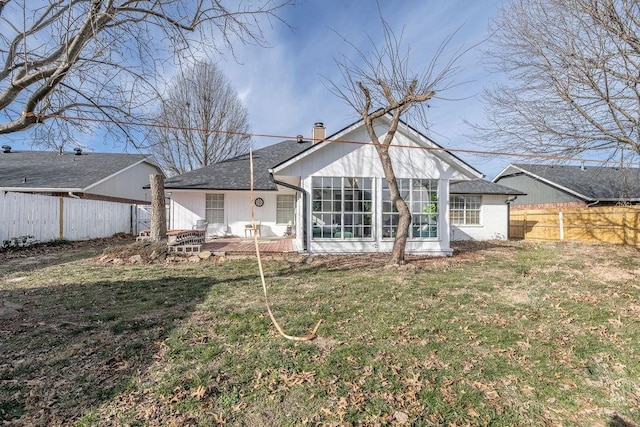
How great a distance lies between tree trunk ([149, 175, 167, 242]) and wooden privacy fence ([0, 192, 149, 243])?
14.9 ft

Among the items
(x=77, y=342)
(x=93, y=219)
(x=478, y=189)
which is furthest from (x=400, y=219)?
(x=93, y=219)

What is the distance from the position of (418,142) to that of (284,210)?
24.4ft

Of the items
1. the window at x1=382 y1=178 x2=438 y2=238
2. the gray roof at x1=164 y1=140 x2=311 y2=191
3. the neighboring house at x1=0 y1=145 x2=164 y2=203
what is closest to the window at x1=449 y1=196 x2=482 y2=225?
the window at x1=382 y1=178 x2=438 y2=238

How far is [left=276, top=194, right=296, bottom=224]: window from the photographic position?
15.7 meters

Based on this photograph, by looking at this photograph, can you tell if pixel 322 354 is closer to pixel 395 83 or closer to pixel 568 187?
pixel 395 83

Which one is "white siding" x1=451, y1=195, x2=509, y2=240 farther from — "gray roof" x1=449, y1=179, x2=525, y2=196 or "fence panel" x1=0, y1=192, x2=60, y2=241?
"fence panel" x1=0, y1=192, x2=60, y2=241

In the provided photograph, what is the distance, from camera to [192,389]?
111 inches

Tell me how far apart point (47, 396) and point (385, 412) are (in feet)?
8.96

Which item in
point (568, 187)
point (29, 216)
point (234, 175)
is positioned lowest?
point (29, 216)

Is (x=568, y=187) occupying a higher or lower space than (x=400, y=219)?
higher

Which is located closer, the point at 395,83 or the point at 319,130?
the point at 395,83

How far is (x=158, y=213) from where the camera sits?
11.2 metres

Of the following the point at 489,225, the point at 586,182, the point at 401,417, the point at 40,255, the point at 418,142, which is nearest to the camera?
the point at 401,417

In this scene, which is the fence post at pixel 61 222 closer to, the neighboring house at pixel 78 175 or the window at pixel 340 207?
the neighboring house at pixel 78 175
